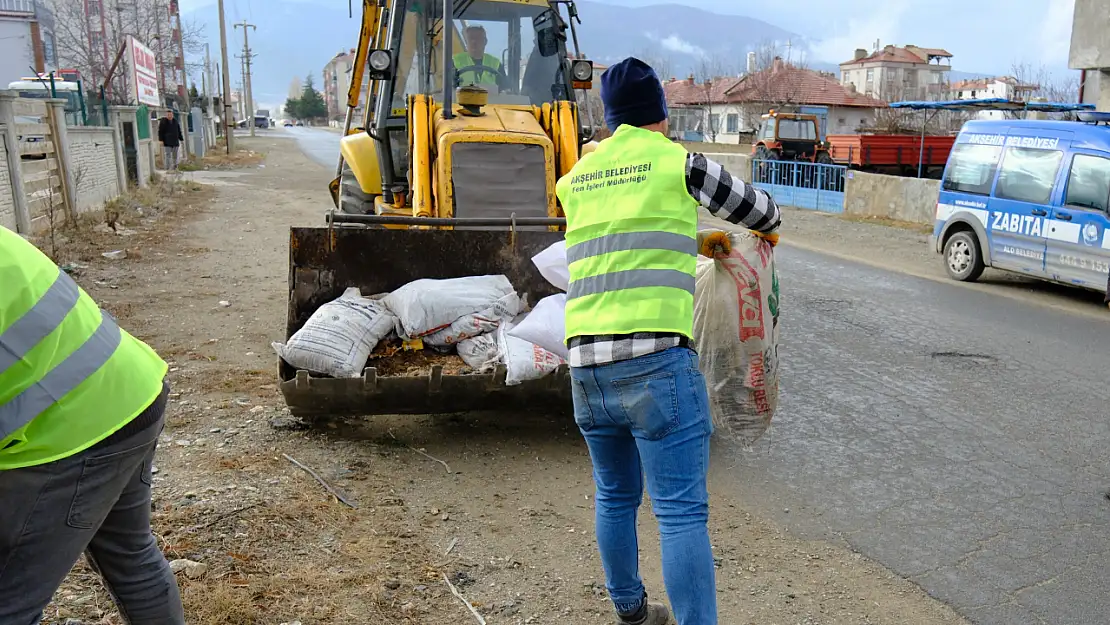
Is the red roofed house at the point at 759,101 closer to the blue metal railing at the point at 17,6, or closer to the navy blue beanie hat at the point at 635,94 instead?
the blue metal railing at the point at 17,6

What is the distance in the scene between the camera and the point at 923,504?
414cm

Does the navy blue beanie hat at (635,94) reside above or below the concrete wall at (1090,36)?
below

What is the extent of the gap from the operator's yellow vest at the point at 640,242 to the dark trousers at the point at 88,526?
1.25 metres

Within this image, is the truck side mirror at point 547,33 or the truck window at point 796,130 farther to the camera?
the truck window at point 796,130

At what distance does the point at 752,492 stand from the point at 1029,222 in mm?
6967

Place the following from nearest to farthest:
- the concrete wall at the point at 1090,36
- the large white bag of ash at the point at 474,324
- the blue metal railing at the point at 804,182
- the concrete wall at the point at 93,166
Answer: the large white bag of ash at the point at 474,324 < the concrete wall at the point at 93,166 < the concrete wall at the point at 1090,36 < the blue metal railing at the point at 804,182

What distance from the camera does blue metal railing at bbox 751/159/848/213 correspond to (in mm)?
18656

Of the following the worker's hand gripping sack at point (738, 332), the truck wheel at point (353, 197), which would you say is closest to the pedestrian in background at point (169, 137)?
the truck wheel at point (353, 197)

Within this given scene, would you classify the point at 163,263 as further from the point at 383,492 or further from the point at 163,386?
the point at 163,386

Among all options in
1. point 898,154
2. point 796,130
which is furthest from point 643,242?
point 796,130

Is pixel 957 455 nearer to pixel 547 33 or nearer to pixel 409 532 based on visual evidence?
pixel 409 532

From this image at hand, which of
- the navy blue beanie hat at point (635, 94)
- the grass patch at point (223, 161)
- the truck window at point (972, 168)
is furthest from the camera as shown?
the grass patch at point (223, 161)

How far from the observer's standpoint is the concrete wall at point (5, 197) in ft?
31.6

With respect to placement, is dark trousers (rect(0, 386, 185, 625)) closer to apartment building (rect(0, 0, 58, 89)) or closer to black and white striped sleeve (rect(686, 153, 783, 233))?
black and white striped sleeve (rect(686, 153, 783, 233))
